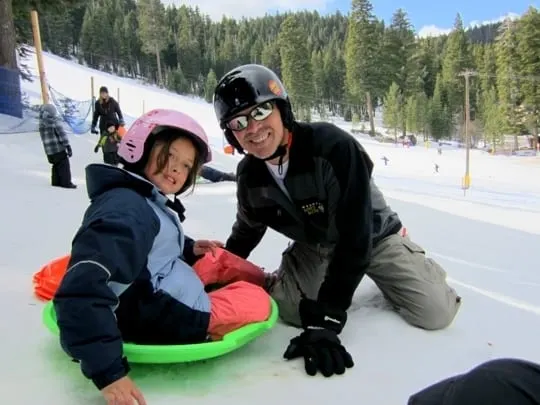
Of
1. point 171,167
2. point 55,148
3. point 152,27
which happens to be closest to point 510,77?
point 152,27

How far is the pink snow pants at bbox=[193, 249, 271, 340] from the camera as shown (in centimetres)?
224

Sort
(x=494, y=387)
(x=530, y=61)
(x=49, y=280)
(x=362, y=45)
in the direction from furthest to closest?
(x=362, y=45) → (x=530, y=61) → (x=49, y=280) → (x=494, y=387)

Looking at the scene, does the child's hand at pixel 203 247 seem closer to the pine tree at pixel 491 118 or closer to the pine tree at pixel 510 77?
the pine tree at pixel 510 77

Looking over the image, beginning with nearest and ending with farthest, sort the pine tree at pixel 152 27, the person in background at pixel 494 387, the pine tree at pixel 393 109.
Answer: the person in background at pixel 494 387
the pine tree at pixel 393 109
the pine tree at pixel 152 27

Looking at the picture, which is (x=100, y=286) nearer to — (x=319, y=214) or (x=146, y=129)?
(x=146, y=129)

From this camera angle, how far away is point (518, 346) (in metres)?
2.61

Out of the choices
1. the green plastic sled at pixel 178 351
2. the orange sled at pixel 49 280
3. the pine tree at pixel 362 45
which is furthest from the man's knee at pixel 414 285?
the pine tree at pixel 362 45

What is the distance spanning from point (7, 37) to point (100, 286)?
1380 centimetres

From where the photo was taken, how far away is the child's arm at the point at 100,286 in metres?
1.58

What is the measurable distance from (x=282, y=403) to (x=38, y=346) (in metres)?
1.17

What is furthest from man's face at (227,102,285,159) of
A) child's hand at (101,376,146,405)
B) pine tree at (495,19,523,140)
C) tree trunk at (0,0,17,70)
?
pine tree at (495,19,523,140)

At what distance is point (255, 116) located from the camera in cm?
253

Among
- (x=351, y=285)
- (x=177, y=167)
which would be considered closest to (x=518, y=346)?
(x=351, y=285)

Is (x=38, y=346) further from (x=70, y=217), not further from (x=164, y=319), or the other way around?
(x=70, y=217)
